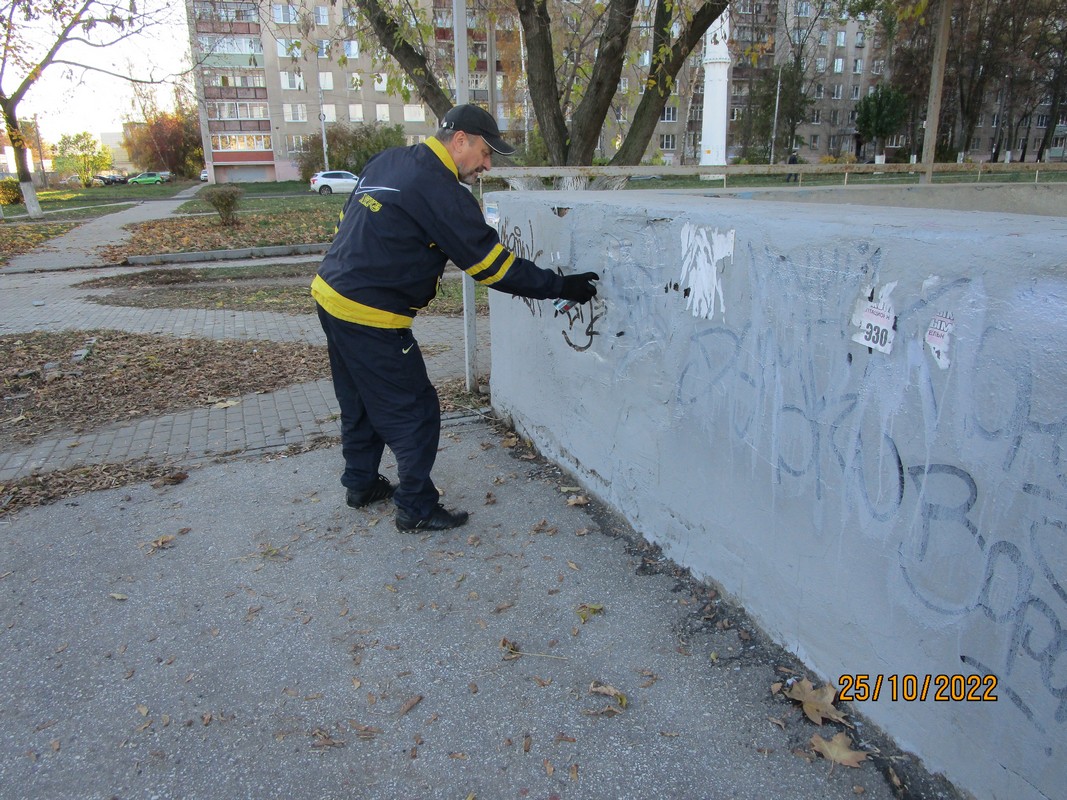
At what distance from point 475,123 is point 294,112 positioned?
249 feet

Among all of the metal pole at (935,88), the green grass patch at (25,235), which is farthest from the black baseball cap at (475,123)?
the green grass patch at (25,235)

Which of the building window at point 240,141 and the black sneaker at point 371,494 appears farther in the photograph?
the building window at point 240,141

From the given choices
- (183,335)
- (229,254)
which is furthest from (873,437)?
(229,254)

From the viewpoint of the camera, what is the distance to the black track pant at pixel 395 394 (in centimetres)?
345

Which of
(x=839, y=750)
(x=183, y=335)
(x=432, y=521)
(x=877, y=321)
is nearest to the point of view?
(x=877, y=321)

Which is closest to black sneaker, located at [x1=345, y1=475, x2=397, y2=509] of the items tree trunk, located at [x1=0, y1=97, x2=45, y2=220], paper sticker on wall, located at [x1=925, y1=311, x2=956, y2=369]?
paper sticker on wall, located at [x1=925, y1=311, x2=956, y2=369]

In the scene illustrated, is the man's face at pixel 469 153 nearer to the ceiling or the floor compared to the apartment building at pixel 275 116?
nearer to the floor

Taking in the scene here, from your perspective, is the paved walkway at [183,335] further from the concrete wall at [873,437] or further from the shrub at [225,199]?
the shrub at [225,199]

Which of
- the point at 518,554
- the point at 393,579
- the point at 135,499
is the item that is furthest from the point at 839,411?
the point at 135,499

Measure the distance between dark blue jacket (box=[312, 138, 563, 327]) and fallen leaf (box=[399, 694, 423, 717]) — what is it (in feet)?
5.56

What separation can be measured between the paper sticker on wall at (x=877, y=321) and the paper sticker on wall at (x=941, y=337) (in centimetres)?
12

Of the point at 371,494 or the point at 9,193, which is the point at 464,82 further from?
the point at 9,193

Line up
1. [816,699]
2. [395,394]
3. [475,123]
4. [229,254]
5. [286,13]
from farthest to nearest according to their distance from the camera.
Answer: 1. [286,13]
2. [229,254]
3. [395,394]
4. [475,123]
5. [816,699]
